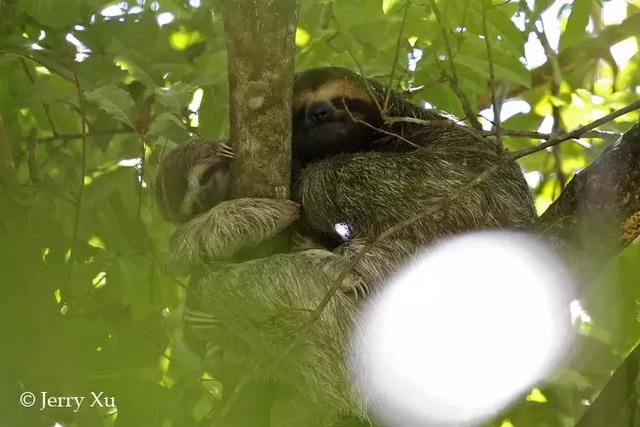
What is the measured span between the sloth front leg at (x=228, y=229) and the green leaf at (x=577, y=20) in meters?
2.75

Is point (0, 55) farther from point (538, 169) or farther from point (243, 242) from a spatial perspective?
point (538, 169)

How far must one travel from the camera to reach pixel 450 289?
6.54 metres

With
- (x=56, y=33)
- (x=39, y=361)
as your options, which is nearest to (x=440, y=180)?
(x=39, y=361)

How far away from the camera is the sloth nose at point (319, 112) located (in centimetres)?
703

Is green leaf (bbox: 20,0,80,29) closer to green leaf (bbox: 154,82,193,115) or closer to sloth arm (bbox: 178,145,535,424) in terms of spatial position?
green leaf (bbox: 154,82,193,115)

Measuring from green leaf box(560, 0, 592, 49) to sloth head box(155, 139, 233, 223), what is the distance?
2.98 meters

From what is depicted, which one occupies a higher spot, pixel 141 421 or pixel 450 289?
pixel 450 289

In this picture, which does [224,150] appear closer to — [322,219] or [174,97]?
[174,97]

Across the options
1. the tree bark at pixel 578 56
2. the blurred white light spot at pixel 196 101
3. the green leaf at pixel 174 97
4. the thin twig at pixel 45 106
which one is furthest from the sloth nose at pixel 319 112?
the tree bark at pixel 578 56

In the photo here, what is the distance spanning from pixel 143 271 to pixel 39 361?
8.52 feet

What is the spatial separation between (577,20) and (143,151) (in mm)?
3741

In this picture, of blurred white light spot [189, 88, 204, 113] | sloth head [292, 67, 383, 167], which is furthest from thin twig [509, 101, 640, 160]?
blurred white light spot [189, 88, 204, 113]

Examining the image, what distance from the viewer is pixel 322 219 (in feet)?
21.9

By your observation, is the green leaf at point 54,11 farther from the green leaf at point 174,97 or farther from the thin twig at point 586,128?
the thin twig at point 586,128
